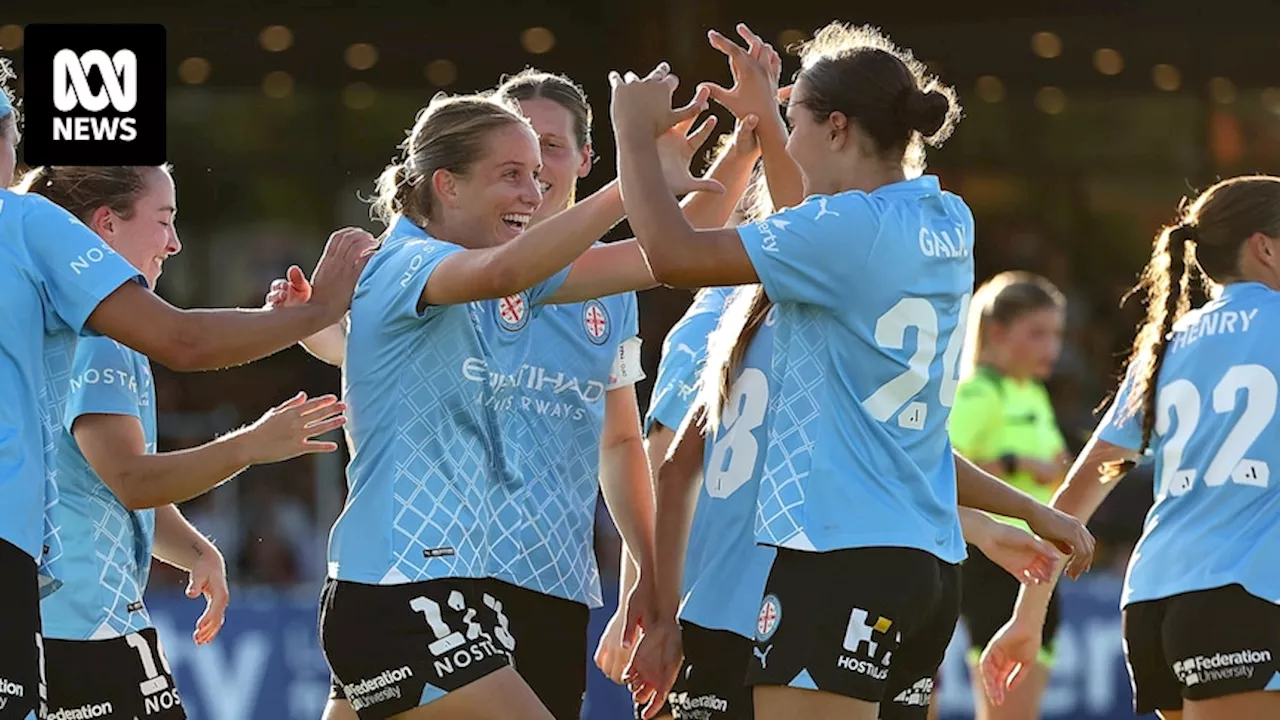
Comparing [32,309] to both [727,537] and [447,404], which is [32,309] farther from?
[727,537]

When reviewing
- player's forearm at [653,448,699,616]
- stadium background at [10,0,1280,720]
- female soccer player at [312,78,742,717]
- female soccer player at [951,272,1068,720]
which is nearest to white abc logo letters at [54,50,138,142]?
stadium background at [10,0,1280,720]

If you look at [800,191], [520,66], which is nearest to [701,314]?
[800,191]

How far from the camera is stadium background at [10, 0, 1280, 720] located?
13391 millimetres

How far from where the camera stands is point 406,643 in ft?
13.9

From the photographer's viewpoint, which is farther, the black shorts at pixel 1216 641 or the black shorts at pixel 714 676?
the black shorts at pixel 1216 641

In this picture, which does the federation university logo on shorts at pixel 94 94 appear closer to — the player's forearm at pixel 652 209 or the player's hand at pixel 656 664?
the player's hand at pixel 656 664

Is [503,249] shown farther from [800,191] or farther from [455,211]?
[800,191]

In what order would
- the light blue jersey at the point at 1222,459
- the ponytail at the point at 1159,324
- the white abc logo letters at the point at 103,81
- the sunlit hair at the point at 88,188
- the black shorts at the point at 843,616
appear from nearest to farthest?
the black shorts at the point at 843,616
the sunlit hair at the point at 88,188
the light blue jersey at the point at 1222,459
the ponytail at the point at 1159,324
the white abc logo letters at the point at 103,81

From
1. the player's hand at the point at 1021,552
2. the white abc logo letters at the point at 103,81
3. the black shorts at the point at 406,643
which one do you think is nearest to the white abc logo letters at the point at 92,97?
the white abc logo letters at the point at 103,81

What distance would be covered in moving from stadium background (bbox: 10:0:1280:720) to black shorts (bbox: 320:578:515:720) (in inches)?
334

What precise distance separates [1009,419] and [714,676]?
167 inches

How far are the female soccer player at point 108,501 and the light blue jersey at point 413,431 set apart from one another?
323 millimetres

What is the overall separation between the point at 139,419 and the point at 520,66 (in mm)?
9667

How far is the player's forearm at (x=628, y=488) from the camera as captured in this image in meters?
5.20
